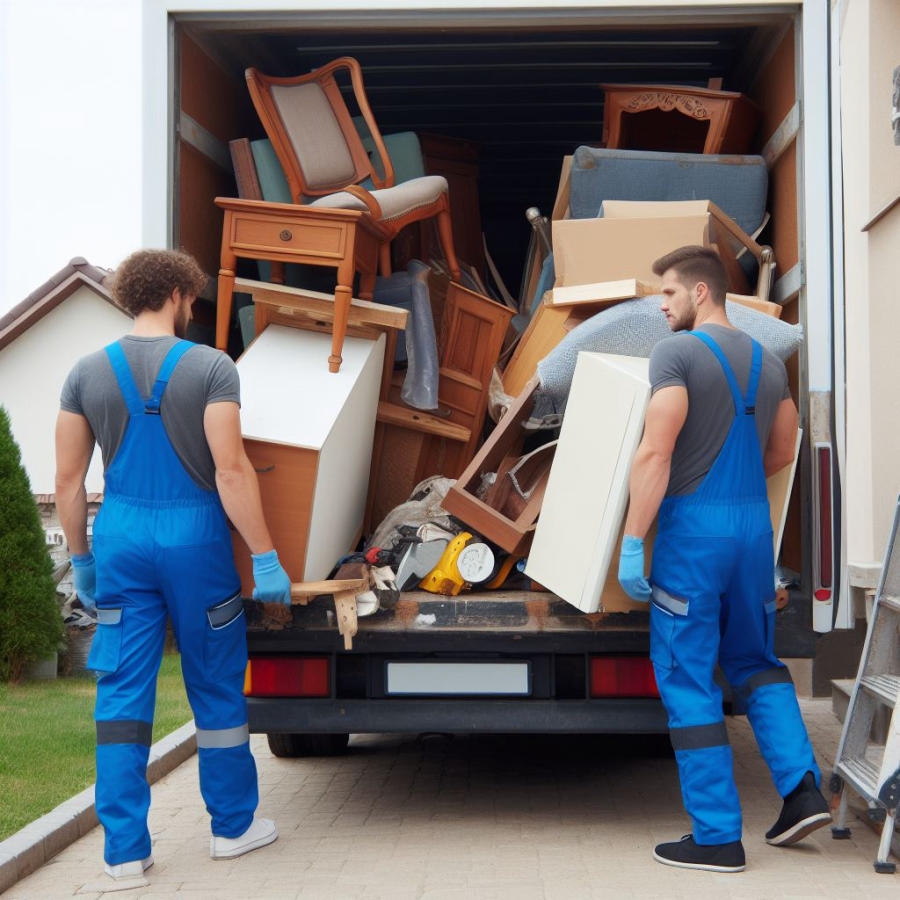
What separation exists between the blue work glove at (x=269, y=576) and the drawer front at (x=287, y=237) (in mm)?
1190

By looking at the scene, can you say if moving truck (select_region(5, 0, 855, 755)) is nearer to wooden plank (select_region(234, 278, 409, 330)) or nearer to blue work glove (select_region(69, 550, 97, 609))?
wooden plank (select_region(234, 278, 409, 330))

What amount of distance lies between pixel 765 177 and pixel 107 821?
10.2 feet

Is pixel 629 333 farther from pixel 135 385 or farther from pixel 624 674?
pixel 135 385

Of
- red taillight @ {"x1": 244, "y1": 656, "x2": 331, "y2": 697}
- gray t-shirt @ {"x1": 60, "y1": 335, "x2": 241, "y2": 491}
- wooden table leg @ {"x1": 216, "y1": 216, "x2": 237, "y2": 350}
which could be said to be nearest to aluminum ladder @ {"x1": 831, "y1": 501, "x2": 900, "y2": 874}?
red taillight @ {"x1": 244, "y1": 656, "x2": 331, "y2": 697}

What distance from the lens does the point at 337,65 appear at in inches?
204

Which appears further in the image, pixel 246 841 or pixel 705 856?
pixel 246 841

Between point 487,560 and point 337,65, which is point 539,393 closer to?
point 487,560

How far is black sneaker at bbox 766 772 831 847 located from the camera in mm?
3604

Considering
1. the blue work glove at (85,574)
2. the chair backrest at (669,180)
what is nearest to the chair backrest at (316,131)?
the chair backrest at (669,180)

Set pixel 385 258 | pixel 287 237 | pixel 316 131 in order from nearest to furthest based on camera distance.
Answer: pixel 287 237, pixel 385 258, pixel 316 131

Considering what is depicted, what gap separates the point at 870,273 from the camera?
15.2 feet

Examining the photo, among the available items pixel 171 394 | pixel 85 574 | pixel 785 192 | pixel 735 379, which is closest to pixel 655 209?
pixel 785 192

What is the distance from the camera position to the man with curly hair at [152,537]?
3574 mm

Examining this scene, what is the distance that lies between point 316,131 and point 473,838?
270 cm
